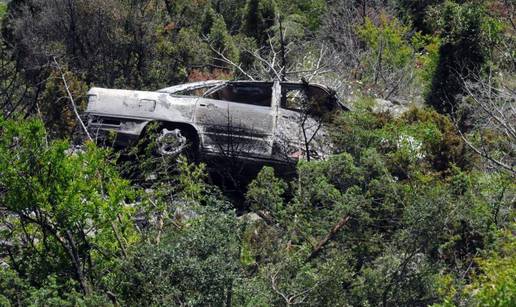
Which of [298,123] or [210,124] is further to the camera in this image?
[298,123]

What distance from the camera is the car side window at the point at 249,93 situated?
1238cm

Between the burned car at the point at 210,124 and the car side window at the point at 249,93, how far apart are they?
1.31 feet

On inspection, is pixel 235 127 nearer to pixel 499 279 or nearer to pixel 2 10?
pixel 499 279

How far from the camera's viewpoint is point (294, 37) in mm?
23797

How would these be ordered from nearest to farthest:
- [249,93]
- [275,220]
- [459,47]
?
[275,220] → [249,93] → [459,47]

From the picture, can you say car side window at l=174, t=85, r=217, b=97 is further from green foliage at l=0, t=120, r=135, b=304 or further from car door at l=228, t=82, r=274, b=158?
green foliage at l=0, t=120, r=135, b=304

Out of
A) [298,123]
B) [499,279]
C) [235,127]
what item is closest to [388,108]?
[298,123]

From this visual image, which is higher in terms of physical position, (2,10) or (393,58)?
(2,10)

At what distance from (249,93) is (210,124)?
40.3 inches

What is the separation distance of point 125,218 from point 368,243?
2.54 meters

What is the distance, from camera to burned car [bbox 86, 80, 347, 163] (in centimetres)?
1161

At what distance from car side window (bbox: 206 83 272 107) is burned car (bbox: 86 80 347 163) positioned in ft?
1.31

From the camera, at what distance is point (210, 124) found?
1172 centimetres

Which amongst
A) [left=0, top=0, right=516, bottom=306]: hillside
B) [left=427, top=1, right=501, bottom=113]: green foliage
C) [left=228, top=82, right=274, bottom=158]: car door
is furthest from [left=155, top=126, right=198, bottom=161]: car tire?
[left=427, top=1, right=501, bottom=113]: green foliage
